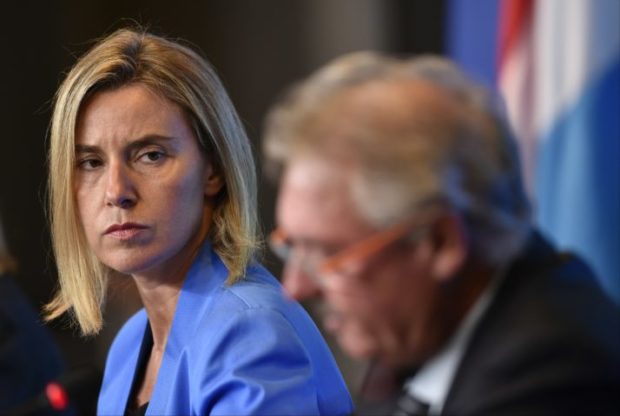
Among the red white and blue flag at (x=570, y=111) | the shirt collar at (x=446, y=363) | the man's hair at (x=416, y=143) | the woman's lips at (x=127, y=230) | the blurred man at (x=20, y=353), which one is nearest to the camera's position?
the man's hair at (x=416, y=143)

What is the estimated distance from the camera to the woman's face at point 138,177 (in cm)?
204

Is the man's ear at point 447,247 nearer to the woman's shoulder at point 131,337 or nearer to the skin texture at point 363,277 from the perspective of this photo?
A: the skin texture at point 363,277

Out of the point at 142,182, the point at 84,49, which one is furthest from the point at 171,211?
the point at 84,49

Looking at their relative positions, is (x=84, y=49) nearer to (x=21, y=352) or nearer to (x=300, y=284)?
(x=21, y=352)

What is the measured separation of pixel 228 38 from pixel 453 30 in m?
2.66

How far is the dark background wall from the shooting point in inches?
219

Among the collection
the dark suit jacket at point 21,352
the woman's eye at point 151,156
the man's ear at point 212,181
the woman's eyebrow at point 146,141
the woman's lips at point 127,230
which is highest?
the woman's eyebrow at point 146,141

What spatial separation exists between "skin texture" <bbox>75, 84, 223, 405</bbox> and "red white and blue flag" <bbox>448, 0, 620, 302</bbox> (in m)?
1.12

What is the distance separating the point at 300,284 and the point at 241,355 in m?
0.46

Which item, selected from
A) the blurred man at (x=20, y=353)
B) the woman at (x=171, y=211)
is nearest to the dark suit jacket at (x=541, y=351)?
the woman at (x=171, y=211)

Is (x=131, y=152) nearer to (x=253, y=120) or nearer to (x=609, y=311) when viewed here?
(x=609, y=311)

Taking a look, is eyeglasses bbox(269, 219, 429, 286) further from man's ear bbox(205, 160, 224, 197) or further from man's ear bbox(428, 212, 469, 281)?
man's ear bbox(205, 160, 224, 197)

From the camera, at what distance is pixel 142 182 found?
2.04 meters

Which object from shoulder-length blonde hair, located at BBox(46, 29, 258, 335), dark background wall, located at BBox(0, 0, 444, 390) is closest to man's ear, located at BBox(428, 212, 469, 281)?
shoulder-length blonde hair, located at BBox(46, 29, 258, 335)
